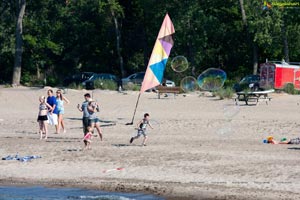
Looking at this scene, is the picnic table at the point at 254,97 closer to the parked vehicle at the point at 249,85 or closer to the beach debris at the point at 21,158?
the parked vehicle at the point at 249,85

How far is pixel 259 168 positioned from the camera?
55.7 ft

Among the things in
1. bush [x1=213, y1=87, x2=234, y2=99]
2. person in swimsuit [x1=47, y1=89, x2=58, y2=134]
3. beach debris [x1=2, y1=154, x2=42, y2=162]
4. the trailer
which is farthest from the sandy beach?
the trailer

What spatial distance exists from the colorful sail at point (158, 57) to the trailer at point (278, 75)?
49.9 feet

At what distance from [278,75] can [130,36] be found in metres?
16.9

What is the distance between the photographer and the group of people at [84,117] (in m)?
20.1

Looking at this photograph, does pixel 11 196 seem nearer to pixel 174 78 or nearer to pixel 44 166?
pixel 44 166

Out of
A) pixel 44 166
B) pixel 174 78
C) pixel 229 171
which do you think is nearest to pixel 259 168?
pixel 229 171

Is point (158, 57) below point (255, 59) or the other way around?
below

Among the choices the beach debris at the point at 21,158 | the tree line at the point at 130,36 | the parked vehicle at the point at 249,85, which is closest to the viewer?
the beach debris at the point at 21,158

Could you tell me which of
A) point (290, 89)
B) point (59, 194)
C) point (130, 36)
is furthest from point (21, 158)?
point (130, 36)

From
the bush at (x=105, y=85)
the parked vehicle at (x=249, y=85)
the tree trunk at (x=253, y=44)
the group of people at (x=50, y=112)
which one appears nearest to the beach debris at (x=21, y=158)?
the group of people at (x=50, y=112)

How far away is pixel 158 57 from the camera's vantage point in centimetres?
2484

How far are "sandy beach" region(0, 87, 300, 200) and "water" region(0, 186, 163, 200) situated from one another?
278 mm

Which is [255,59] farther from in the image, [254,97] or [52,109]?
[52,109]
